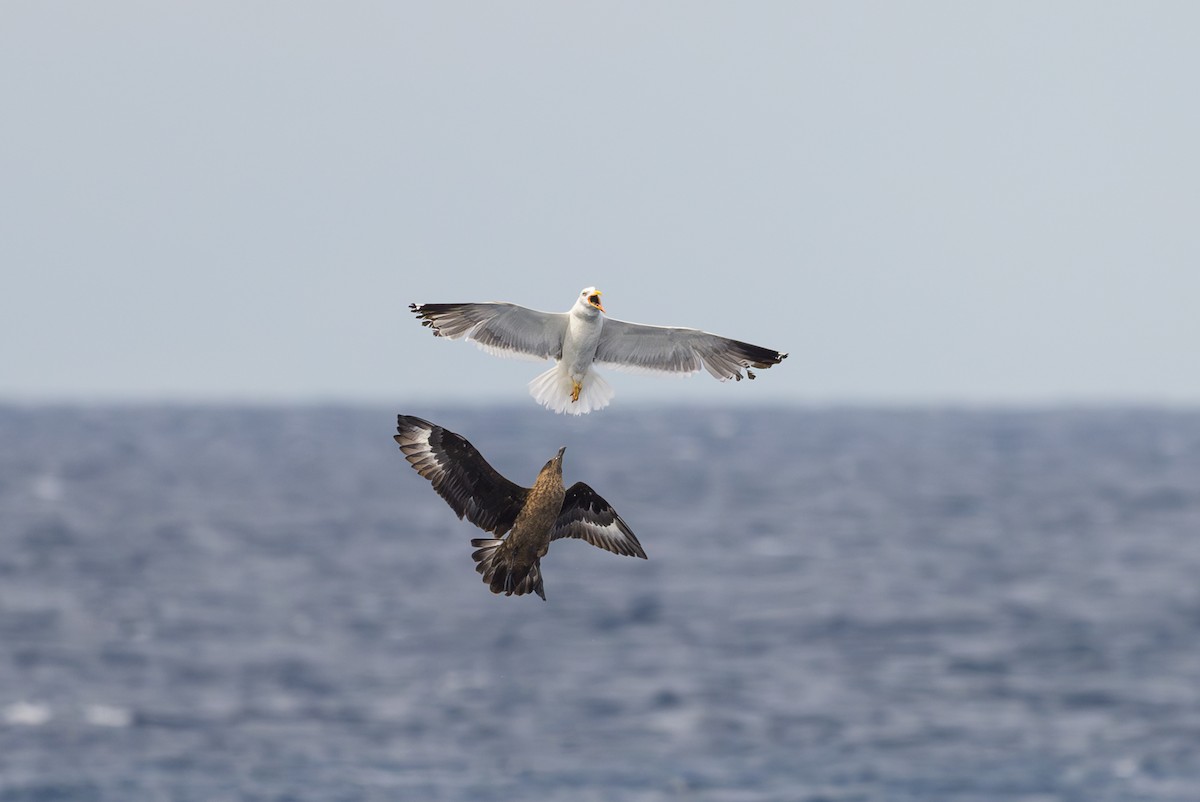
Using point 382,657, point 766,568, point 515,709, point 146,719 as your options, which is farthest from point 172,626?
point 766,568

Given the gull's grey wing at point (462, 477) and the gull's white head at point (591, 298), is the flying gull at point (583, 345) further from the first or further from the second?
the gull's grey wing at point (462, 477)

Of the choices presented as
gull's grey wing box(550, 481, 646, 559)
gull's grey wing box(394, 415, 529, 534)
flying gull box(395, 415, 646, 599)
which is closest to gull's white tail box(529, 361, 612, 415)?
flying gull box(395, 415, 646, 599)

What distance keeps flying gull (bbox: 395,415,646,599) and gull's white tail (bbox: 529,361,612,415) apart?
35 centimetres

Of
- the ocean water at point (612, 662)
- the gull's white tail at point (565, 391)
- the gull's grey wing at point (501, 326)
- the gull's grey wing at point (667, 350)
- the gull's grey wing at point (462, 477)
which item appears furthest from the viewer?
the ocean water at point (612, 662)

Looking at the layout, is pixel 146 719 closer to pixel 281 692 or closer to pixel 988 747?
pixel 281 692

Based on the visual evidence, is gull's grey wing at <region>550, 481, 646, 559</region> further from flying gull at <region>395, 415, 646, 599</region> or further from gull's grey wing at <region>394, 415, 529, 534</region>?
gull's grey wing at <region>394, 415, 529, 534</region>

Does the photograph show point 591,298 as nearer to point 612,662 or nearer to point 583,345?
point 583,345

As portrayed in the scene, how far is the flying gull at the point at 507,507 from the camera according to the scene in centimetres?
1030

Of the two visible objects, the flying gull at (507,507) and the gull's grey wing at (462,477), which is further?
the gull's grey wing at (462,477)

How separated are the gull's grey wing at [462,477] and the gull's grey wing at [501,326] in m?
0.65

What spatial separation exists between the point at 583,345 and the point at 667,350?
27.6 inches

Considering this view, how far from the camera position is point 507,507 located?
10.9 m

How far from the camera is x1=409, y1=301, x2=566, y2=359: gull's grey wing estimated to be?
10.1 m

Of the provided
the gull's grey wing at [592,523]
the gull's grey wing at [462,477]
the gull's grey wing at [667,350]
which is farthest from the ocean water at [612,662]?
the gull's grey wing at [667,350]
